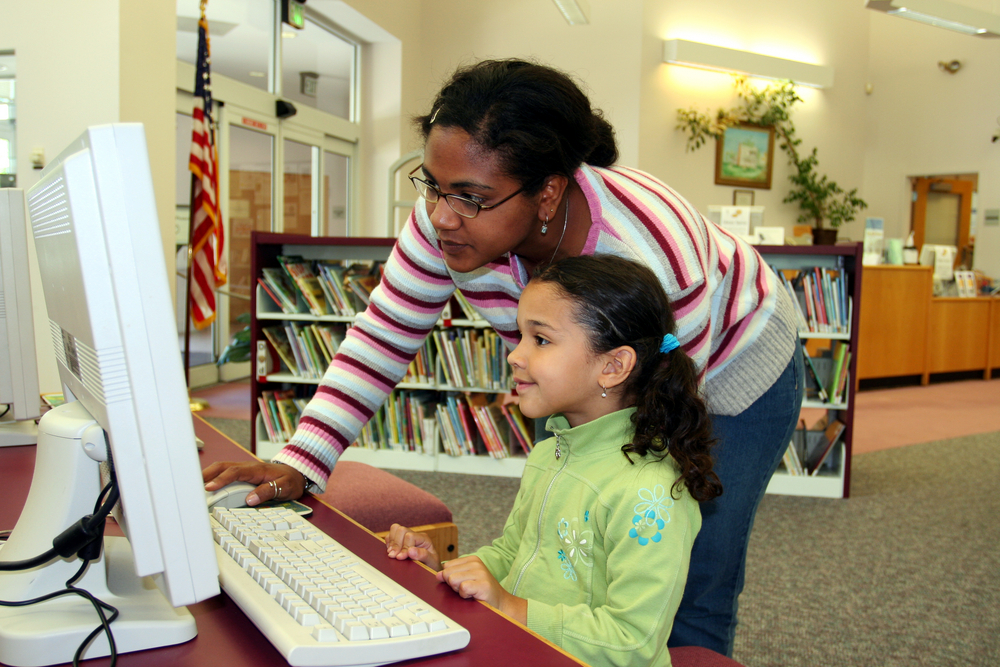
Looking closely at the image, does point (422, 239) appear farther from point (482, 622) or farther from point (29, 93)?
point (29, 93)

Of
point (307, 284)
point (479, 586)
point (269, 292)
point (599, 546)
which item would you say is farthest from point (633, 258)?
point (269, 292)

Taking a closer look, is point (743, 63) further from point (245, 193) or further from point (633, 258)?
point (633, 258)

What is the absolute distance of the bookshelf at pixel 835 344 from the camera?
3.36m

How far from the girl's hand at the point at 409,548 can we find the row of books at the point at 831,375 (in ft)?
9.47

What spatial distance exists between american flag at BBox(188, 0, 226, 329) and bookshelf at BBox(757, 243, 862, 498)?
3077 mm

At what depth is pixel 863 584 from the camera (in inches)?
102

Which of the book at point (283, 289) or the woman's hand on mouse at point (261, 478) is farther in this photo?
the book at point (283, 289)

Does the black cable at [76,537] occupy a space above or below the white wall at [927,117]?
below

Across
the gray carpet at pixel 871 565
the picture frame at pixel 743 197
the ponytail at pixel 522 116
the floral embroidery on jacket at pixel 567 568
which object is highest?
the picture frame at pixel 743 197

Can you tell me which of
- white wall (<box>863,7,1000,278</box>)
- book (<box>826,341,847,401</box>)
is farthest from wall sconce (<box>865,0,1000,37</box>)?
book (<box>826,341,847,401</box>)

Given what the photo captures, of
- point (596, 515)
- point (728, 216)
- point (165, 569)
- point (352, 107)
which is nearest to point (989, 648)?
point (596, 515)

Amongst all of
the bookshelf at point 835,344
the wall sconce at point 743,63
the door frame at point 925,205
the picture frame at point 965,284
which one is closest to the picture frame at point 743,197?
the wall sconce at point 743,63

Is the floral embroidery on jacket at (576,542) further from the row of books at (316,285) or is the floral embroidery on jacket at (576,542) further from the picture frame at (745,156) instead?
the picture frame at (745,156)

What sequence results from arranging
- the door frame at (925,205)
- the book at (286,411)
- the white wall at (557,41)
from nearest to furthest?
1. the book at (286,411)
2. the white wall at (557,41)
3. the door frame at (925,205)
